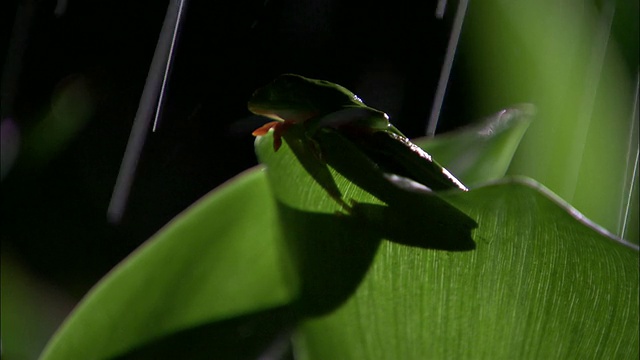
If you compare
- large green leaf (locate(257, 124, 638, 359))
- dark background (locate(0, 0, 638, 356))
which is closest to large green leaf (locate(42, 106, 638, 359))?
large green leaf (locate(257, 124, 638, 359))

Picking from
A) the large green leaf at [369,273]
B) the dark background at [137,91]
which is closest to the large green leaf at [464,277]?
the large green leaf at [369,273]

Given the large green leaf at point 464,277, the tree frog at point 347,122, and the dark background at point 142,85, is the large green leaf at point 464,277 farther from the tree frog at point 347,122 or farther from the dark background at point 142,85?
the dark background at point 142,85

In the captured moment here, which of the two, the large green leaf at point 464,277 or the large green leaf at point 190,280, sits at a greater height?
the large green leaf at point 464,277

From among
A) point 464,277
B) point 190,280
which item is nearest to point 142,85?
point 190,280

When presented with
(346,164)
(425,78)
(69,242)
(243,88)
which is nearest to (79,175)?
(69,242)

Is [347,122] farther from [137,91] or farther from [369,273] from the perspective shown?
[137,91]

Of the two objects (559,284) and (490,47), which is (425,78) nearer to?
(490,47)
